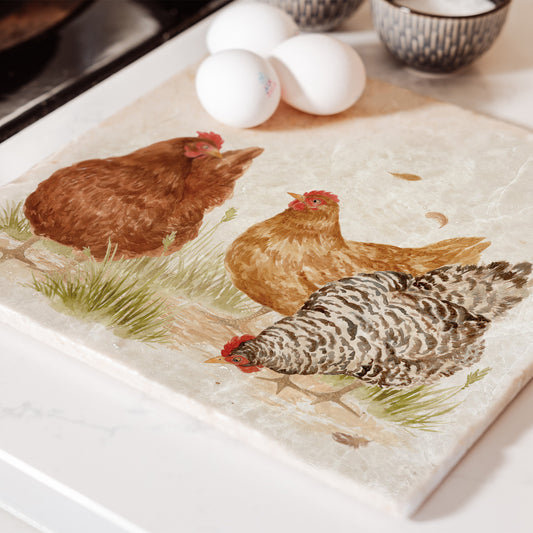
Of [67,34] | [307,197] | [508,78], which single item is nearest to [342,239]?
[307,197]

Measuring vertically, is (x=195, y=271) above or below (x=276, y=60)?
below

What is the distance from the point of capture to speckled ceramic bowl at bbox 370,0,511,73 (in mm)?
975

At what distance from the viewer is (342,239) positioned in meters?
0.80

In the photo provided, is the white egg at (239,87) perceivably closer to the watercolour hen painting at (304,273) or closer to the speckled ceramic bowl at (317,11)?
the watercolour hen painting at (304,273)

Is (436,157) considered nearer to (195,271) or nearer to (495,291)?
(495,291)

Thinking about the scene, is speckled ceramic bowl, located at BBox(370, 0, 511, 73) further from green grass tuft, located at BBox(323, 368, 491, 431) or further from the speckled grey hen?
green grass tuft, located at BBox(323, 368, 491, 431)

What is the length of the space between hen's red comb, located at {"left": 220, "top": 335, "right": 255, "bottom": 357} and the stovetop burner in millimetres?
504

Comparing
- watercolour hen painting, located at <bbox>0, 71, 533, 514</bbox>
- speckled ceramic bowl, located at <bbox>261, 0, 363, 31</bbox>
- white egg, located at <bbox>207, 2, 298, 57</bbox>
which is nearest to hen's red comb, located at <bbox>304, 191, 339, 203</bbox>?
watercolour hen painting, located at <bbox>0, 71, 533, 514</bbox>

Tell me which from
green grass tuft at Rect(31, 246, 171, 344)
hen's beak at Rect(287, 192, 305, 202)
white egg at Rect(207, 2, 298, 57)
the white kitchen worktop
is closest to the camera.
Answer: the white kitchen worktop

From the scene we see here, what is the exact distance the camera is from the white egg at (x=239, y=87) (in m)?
0.89

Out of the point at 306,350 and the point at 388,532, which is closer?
the point at 388,532

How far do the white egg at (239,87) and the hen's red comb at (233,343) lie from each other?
348 millimetres

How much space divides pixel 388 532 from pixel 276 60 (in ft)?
2.01

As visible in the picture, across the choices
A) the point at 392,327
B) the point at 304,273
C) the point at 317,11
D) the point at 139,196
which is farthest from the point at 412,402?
the point at 317,11
